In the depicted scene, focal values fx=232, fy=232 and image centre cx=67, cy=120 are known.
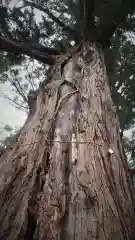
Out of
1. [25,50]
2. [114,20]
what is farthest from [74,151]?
[114,20]

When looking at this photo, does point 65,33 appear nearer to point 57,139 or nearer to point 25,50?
point 25,50

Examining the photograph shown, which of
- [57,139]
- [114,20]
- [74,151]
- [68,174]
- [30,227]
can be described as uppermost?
[114,20]

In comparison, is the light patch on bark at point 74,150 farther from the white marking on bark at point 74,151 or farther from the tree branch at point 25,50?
the tree branch at point 25,50

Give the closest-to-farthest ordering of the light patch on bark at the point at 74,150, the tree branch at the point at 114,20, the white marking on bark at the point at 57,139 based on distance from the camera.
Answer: the light patch on bark at the point at 74,150
the white marking on bark at the point at 57,139
the tree branch at the point at 114,20

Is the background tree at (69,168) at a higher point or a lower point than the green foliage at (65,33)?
lower

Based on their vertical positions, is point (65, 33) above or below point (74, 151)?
above

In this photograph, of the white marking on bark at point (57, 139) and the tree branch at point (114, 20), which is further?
the tree branch at point (114, 20)

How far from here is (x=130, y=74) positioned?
6.19 meters

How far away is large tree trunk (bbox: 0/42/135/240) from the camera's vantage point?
1.26 m

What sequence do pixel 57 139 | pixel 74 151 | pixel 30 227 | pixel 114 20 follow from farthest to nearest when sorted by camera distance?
1. pixel 114 20
2. pixel 57 139
3. pixel 74 151
4. pixel 30 227

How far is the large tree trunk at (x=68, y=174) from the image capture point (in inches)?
49.6

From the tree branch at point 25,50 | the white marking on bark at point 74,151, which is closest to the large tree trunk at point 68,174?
the white marking on bark at point 74,151

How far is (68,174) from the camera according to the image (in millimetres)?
1620

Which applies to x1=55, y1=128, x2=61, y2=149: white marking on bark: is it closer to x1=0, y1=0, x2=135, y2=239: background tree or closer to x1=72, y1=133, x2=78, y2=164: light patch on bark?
x1=0, y1=0, x2=135, y2=239: background tree
